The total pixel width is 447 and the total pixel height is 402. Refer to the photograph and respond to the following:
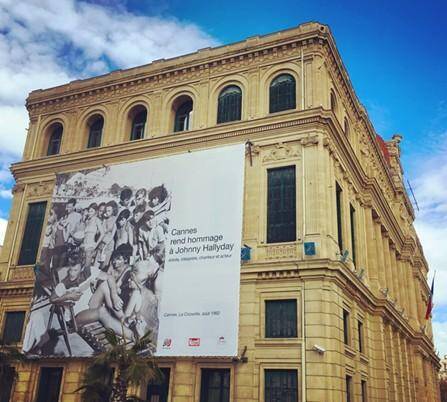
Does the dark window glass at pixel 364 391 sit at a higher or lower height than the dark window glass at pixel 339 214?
lower

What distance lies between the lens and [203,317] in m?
27.3

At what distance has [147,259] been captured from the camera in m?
30.2

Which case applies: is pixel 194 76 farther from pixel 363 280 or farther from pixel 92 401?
pixel 92 401

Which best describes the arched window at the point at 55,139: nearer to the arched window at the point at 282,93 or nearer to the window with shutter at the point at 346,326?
the arched window at the point at 282,93

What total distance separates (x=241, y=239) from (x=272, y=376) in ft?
23.2

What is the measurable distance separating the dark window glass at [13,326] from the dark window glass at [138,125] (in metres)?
13.5

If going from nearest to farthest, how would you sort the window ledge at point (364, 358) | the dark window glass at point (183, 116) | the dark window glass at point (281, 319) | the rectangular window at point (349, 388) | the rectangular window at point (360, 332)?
the dark window glass at point (281, 319) → the rectangular window at point (349, 388) → the window ledge at point (364, 358) → the rectangular window at point (360, 332) → the dark window glass at point (183, 116)

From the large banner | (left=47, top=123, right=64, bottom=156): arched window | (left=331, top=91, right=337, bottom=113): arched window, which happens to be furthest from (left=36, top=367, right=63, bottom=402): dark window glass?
(left=331, top=91, right=337, bottom=113): arched window

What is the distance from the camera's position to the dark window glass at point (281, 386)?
81.9ft

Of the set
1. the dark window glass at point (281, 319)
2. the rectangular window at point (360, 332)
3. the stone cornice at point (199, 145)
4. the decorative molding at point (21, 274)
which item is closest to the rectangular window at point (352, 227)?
the stone cornice at point (199, 145)

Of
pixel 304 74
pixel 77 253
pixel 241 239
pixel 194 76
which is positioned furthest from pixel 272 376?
pixel 194 76

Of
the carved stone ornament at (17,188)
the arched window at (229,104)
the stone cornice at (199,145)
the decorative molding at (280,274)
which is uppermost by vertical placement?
the arched window at (229,104)

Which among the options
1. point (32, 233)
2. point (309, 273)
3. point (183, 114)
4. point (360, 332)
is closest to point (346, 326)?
point (360, 332)

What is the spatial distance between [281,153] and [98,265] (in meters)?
12.5
